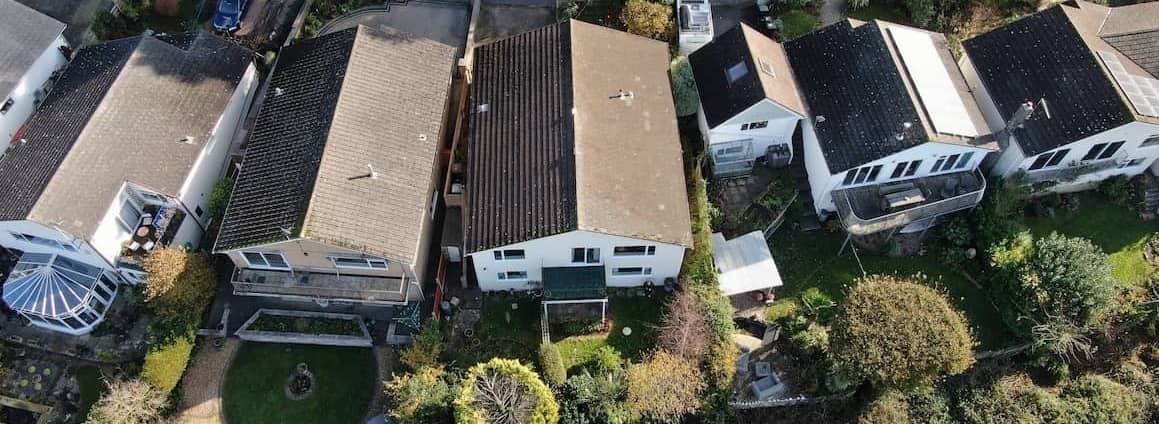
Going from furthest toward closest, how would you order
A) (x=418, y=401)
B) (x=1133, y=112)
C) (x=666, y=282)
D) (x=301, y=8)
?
(x=301, y=8) < (x=666, y=282) < (x=1133, y=112) < (x=418, y=401)

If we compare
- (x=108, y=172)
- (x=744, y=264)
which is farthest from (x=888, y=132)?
(x=108, y=172)

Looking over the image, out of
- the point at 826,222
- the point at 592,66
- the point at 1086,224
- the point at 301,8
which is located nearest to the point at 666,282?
the point at 826,222

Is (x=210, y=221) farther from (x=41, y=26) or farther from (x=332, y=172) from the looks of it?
(x=41, y=26)

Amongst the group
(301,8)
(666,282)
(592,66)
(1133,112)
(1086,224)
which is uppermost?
(301,8)

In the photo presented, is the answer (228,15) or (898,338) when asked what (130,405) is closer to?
(228,15)

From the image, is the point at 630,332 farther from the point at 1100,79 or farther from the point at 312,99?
the point at 1100,79

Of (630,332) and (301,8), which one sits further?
(301,8)

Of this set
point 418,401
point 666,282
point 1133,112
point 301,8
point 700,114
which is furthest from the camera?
point 301,8

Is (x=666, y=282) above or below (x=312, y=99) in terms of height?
below
